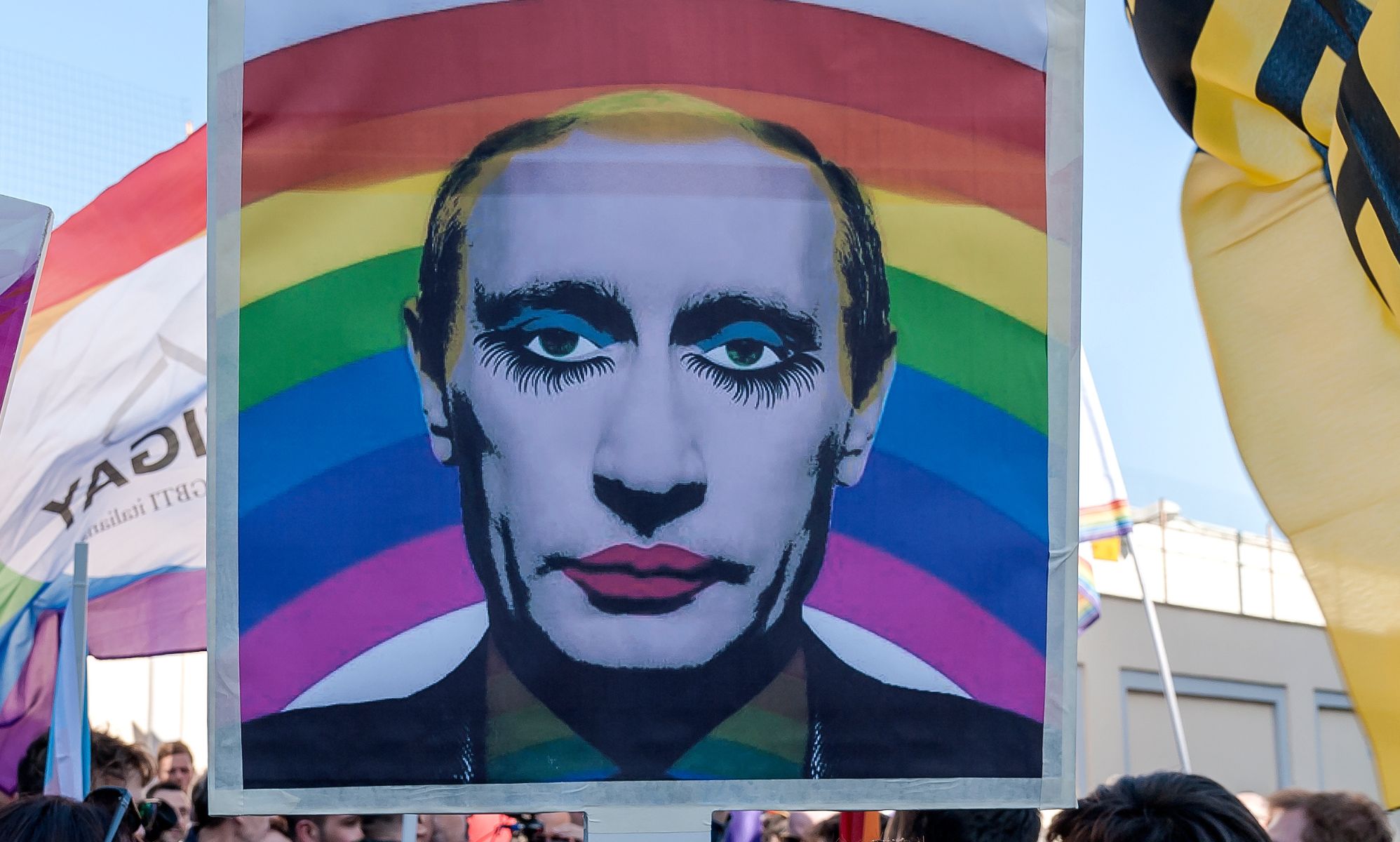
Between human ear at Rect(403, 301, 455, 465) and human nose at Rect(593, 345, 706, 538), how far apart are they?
11.2 inches

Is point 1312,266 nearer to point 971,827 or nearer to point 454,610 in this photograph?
point 971,827

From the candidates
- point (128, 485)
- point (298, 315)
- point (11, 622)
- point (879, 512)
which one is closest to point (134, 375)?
point (128, 485)

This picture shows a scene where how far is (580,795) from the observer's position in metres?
2.91

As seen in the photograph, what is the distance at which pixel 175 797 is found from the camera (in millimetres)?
6227

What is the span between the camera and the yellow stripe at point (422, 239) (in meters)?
2.99

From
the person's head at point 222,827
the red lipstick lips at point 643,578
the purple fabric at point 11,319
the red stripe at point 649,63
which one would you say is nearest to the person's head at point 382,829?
the person's head at point 222,827

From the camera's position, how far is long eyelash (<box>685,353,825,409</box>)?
303cm

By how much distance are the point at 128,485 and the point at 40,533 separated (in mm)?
416

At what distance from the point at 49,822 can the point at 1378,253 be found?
3.00 metres

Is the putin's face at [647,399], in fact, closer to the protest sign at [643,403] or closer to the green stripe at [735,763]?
the protest sign at [643,403]

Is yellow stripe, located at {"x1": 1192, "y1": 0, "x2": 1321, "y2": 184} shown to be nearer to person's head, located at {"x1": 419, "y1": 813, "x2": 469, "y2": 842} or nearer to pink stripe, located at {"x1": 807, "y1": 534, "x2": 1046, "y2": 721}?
pink stripe, located at {"x1": 807, "y1": 534, "x2": 1046, "y2": 721}

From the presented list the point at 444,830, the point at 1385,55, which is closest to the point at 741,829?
the point at 444,830

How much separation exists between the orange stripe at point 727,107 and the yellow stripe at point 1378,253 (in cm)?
80

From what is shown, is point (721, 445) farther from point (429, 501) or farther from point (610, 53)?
point (610, 53)
